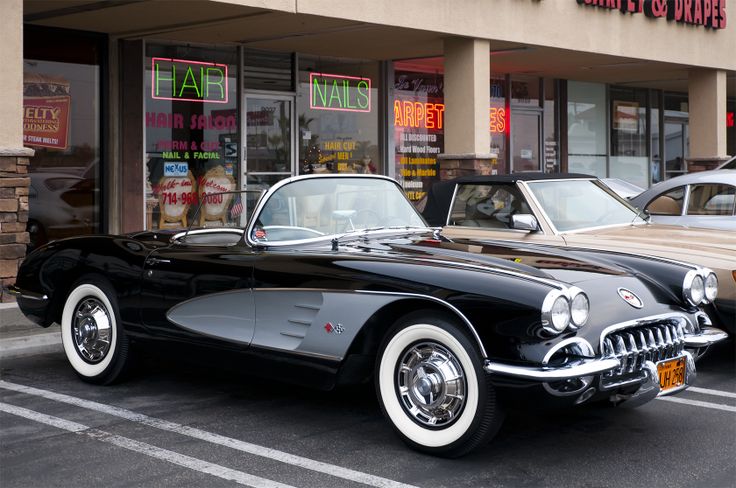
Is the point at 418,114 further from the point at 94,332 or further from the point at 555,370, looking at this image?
the point at 555,370

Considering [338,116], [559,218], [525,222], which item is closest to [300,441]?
[525,222]

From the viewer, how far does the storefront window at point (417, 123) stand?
52.1 feet

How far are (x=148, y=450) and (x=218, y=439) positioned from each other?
385mm

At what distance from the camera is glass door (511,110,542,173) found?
18.2m

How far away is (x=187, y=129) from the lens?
1304cm

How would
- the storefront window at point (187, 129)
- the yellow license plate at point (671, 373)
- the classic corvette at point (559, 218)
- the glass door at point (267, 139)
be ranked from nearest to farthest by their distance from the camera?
the yellow license plate at point (671, 373) < the classic corvette at point (559, 218) < the storefront window at point (187, 129) < the glass door at point (267, 139)

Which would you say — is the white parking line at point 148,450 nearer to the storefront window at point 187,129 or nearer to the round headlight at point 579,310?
the round headlight at point 579,310

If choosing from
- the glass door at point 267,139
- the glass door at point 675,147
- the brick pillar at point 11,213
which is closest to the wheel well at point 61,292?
the brick pillar at point 11,213

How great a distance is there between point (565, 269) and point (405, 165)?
36.2 ft

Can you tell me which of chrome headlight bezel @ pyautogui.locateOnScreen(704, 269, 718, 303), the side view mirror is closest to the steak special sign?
the side view mirror

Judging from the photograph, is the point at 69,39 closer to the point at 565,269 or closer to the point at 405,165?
the point at 405,165

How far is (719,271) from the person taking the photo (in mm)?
6855

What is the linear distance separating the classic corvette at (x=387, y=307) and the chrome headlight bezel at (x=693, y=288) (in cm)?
1

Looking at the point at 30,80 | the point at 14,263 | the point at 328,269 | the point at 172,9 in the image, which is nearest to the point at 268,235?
the point at 328,269
